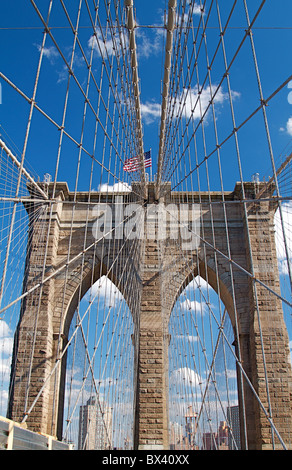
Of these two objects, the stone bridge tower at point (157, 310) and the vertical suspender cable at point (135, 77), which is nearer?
the vertical suspender cable at point (135, 77)

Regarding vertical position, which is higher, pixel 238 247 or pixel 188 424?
pixel 238 247

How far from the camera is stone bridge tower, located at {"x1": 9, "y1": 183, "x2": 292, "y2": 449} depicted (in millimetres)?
9492

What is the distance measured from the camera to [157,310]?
10688 millimetres

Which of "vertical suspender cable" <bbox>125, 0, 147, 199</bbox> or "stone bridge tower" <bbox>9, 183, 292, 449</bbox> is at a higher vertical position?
"vertical suspender cable" <bbox>125, 0, 147, 199</bbox>

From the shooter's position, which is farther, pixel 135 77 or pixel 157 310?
pixel 157 310

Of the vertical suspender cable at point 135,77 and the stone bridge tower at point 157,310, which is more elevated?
the vertical suspender cable at point 135,77

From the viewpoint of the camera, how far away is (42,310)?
10.4m

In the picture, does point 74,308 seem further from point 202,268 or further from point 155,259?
point 202,268

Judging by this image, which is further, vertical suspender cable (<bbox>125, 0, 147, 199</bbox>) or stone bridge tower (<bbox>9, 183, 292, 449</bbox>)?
stone bridge tower (<bbox>9, 183, 292, 449</bbox>)

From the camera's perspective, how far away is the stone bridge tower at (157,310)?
9.49m
